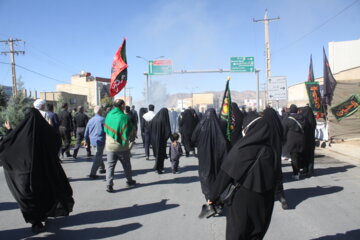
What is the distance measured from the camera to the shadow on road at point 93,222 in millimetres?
4094

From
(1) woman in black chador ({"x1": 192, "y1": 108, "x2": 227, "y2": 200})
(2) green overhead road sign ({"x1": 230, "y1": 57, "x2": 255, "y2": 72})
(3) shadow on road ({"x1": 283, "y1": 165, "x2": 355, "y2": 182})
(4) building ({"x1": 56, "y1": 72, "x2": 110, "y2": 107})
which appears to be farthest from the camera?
(4) building ({"x1": 56, "y1": 72, "x2": 110, "y2": 107})

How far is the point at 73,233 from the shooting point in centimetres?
416

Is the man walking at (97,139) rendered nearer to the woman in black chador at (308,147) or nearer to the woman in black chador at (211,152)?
the woman in black chador at (211,152)

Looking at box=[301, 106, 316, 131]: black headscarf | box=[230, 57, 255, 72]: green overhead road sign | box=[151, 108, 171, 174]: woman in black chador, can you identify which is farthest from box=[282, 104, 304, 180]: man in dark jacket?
box=[230, 57, 255, 72]: green overhead road sign

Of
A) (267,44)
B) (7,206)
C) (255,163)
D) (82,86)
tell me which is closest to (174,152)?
(7,206)

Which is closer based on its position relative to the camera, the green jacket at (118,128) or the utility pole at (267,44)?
the green jacket at (118,128)

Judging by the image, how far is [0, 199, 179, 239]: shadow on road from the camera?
409 cm

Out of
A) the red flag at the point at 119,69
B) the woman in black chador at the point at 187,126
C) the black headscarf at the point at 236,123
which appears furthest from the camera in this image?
the woman in black chador at the point at 187,126

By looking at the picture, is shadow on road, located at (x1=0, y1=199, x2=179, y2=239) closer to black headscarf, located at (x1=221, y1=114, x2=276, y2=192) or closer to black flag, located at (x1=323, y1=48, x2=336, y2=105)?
black headscarf, located at (x1=221, y1=114, x2=276, y2=192)

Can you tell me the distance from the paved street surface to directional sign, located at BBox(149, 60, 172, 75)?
18.6 m

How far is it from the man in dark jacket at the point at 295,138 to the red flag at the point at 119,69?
5.31 metres

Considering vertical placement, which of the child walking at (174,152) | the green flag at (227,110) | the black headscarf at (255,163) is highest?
the green flag at (227,110)

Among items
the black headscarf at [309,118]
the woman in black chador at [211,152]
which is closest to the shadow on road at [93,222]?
the woman in black chador at [211,152]

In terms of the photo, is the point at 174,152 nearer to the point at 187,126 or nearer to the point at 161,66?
the point at 187,126
